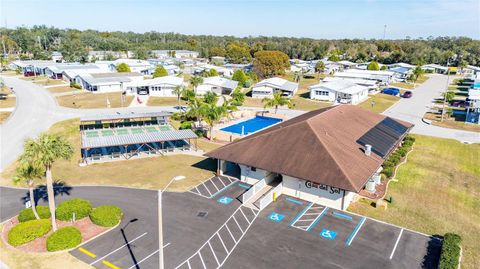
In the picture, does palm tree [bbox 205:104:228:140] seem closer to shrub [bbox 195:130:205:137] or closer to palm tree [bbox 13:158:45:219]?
shrub [bbox 195:130:205:137]

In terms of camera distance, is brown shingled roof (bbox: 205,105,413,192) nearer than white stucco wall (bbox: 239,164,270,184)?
Yes

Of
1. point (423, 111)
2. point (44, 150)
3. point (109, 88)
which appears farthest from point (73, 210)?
point (423, 111)

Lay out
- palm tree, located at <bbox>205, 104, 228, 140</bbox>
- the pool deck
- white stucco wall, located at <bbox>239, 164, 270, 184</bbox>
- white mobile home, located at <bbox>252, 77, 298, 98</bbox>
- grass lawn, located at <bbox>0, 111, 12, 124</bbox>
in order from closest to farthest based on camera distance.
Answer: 1. white stucco wall, located at <bbox>239, 164, 270, 184</bbox>
2. palm tree, located at <bbox>205, 104, 228, 140</bbox>
3. the pool deck
4. grass lawn, located at <bbox>0, 111, 12, 124</bbox>
5. white mobile home, located at <bbox>252, 77, 298, 98</bbox>

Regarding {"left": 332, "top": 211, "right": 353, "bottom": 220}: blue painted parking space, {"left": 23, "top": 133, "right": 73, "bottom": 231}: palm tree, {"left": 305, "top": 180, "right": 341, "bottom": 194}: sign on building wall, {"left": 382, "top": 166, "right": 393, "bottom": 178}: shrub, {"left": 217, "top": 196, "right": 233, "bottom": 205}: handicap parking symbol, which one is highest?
{"left": 23, "top": 133, "right": 73, "bottom": 231}: palm tree

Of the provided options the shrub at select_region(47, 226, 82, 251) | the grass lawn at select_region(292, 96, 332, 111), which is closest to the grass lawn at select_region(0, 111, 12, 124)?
the shrub at select_region(47, 226, 82, 251)

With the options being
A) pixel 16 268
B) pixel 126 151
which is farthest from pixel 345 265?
pixel 126 151

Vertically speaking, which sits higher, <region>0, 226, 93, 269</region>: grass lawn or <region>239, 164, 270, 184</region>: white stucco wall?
<region>239, 164, 270, 184</region>: white stucco wall

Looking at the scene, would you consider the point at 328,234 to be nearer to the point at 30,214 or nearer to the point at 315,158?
the point at 315,158
